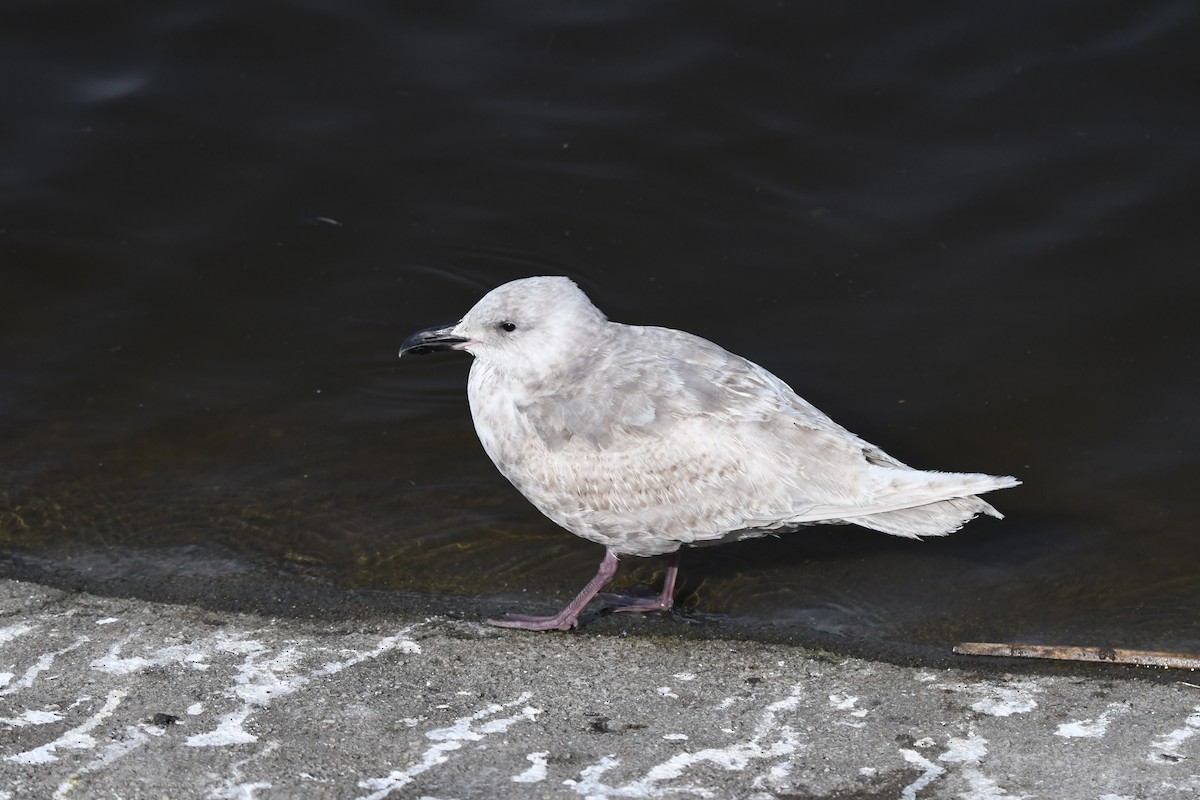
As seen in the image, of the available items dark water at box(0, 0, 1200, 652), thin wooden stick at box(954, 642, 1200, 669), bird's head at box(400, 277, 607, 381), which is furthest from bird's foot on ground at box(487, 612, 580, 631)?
thin wooden stick at box(954, 642, 1200, 669)

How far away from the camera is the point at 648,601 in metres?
4.96

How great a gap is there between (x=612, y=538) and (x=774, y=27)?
14.2 ft

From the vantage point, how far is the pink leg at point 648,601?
4.92 meters

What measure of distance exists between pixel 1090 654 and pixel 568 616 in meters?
1.77

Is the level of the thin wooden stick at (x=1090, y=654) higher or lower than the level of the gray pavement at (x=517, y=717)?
higher

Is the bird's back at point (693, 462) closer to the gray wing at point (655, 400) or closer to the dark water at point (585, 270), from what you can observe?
the gray wing at point (655, 400)

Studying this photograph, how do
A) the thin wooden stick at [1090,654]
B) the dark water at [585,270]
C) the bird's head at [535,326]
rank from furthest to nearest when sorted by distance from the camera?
the dark water at [585,270], the bird's head at [535,326], the thin wooden stick at [1090,654]

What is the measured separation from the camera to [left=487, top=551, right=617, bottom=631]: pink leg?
15.3 feet

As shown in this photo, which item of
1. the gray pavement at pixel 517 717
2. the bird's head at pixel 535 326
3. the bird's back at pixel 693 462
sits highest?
the bird's head at pixel 535 326

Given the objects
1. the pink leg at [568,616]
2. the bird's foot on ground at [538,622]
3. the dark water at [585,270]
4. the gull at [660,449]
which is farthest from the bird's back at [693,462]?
the dark water at [585,270]

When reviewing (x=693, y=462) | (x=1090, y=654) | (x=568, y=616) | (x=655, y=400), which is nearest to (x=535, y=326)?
(x=655, y=400)

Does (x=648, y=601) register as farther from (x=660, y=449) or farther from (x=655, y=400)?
(x=655, y=400)

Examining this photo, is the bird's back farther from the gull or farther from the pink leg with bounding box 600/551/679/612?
the pink leg with bounding box 600/551/679/612

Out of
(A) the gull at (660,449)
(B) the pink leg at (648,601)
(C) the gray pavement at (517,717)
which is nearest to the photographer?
(C) the gray pavement at (517,717)
